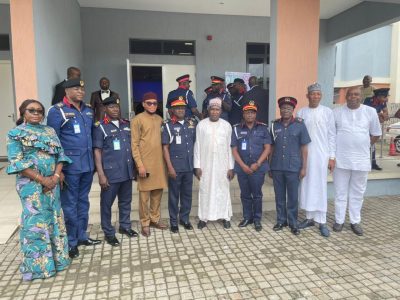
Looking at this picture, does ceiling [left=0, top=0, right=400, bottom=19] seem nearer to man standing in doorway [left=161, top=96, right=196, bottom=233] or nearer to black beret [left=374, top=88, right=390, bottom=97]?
black beret [left=374, top=88, right=390, bottom=97]

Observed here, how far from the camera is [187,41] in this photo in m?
9.01

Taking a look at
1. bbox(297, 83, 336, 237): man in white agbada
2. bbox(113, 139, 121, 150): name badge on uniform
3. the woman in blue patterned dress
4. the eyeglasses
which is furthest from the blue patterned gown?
bbox(297, 83, 336, 237): man in white agbada

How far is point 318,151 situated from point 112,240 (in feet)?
9.12

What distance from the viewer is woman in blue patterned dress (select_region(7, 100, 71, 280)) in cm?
295

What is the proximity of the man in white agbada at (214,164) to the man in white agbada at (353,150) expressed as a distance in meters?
1.40

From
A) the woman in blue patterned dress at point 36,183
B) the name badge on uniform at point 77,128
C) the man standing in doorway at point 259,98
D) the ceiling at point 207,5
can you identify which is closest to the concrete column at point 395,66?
the ceiling at point 207,5

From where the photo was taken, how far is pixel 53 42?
5.27 meters

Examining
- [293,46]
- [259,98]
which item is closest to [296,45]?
[293,46]

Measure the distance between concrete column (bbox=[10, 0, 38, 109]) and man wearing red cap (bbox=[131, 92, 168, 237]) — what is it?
1564mm

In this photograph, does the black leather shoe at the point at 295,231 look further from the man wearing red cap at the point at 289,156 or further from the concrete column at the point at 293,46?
the concrete column at the point at 293,46

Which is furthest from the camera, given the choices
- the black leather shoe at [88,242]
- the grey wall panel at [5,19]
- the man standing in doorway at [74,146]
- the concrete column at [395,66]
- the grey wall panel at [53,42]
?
the concrete column at [395,66]

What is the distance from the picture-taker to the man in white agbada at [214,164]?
4.24m

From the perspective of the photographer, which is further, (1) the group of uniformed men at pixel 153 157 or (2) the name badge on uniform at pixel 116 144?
(2) the name badge on uniform at pixel 116 144

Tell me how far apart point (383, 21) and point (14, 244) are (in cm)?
827
